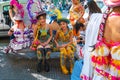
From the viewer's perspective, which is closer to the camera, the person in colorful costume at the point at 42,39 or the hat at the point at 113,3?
the hat at the point at 113,3

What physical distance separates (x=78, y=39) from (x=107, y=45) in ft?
10.7

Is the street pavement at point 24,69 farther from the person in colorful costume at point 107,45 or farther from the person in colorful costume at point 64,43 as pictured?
the person in colorful costume at point 107,45

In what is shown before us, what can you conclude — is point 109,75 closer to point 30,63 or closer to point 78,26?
point 78,26

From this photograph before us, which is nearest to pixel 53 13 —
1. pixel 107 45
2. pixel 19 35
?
pixel 19 35

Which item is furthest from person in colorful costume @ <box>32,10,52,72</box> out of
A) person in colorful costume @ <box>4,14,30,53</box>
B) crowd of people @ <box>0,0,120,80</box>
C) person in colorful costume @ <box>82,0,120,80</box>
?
person in colorful costume @ <box>82,0,120,80</box>

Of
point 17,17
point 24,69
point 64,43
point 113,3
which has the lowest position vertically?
point 24,69

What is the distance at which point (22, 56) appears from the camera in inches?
304

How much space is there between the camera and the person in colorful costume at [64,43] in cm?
653

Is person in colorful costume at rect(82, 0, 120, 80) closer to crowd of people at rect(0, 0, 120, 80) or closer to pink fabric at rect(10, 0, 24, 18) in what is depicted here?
crowd of people at rect(0, 0, 120, 80)

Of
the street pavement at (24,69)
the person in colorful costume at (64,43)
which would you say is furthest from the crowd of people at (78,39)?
the street pavement at (24,69)

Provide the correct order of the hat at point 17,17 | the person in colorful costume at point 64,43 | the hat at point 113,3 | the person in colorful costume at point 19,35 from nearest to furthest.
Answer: the hat at point 113,3, the person in colorful costume at point 64,43, the person in colorful costume at point 19,35, the hat at point 17,17

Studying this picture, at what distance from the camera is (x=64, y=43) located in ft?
21.8

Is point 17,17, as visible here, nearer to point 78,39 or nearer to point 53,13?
point 53,13

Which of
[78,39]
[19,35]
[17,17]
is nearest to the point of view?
[78,39]
